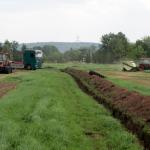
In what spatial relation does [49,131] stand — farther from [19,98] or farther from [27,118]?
[19,98]

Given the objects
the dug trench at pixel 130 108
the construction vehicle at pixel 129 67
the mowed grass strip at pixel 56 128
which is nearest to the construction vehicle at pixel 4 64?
the construction vehicle at pixel 129 67

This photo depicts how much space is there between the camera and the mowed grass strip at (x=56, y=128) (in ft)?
49.1

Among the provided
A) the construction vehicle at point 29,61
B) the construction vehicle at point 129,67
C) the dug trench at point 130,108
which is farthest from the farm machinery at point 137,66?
the dug trench at point 130,108

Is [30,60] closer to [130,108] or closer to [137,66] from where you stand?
[137,66]

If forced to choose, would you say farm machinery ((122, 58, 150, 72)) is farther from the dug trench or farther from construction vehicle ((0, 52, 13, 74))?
the dug trench

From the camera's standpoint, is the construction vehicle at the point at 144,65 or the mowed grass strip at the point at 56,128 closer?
the mowed grass strip at the point at 56,128

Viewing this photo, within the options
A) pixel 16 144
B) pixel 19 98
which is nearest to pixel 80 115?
pixel 19 98

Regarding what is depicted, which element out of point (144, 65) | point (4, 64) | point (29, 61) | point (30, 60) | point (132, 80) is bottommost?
point (144, 65)

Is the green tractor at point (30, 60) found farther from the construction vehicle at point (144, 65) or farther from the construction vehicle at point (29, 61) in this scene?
the construction vehicle at point (144, 65)

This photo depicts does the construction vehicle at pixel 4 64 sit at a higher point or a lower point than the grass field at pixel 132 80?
higher

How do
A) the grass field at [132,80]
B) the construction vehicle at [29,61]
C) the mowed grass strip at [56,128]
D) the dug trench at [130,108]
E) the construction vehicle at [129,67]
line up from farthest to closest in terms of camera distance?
Result: the construction vehicle at [129,67], the construction vehicle at [29,61], the grass field at [132,80], the dug trench at [130,108], the mowed grass strip at [56,128]

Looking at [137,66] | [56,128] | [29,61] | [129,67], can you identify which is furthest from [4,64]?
[56,128]

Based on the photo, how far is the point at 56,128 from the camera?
17.5 m

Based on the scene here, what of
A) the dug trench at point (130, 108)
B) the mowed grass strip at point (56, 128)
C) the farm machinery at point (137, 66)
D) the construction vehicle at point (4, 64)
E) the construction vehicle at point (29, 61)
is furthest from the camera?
the farm machinery at point (137, 66)
